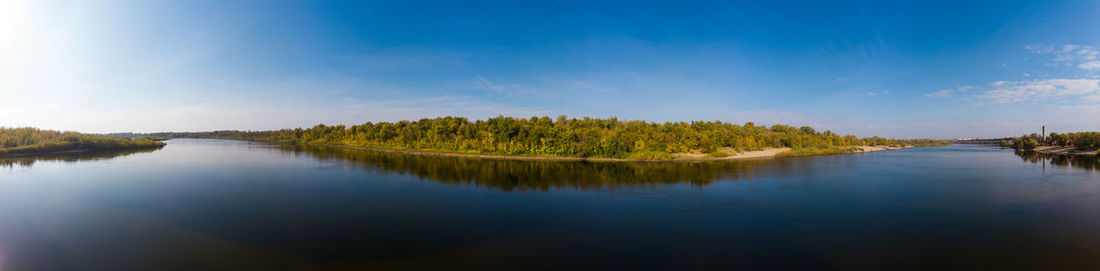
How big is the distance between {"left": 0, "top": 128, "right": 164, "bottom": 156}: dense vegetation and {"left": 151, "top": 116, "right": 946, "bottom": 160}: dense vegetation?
3242cm

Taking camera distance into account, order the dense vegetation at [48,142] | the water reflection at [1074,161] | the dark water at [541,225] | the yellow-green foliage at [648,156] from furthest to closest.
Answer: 1. the dense vegetation at [48,142]
2. the yellow-green foliage at [648,156]
3. the water reflection at [1074,161]
4. the dark water at [541,225]

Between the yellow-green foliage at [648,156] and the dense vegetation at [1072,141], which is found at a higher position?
the dense vegetation at [1072,141]

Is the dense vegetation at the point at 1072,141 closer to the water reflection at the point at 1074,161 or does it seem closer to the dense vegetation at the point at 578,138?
the water reflection at the point at 1074,161

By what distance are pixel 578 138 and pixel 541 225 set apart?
30.4 metres

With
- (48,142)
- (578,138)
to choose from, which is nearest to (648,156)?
(578,138)

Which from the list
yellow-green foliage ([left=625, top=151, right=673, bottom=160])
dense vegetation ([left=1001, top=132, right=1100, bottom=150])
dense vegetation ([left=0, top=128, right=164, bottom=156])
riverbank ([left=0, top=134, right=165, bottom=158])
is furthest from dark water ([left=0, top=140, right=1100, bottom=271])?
dense vegetation ([left=1001, top=132, right=1100, bottom=150])

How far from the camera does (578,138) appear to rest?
41.8 meters

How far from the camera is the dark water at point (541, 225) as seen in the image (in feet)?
28.2

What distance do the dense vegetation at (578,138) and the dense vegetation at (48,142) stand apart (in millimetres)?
32416

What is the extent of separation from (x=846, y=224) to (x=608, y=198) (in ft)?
27.7

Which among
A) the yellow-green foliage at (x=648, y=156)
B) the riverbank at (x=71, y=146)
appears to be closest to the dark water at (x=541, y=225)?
the yellow-green foliage at (x=648, y=156)

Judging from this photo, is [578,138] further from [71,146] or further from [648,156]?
[71,146]

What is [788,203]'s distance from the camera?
15352 millimetres

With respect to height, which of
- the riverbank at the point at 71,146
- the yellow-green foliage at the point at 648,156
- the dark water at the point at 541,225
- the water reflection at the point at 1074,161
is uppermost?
the riverbank at the point at 71,146
